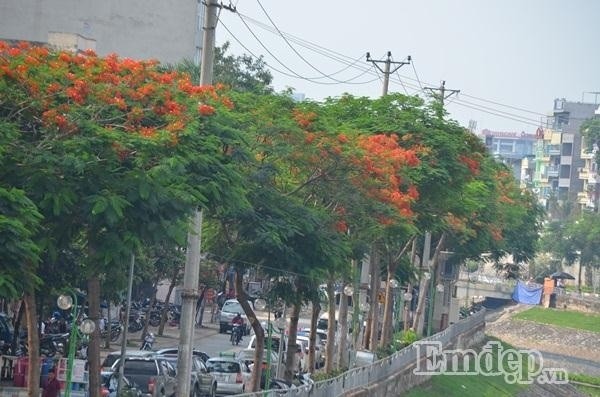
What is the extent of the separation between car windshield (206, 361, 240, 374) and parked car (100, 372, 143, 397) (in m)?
4.91

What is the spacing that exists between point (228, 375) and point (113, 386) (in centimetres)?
585

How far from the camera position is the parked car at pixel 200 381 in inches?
1374

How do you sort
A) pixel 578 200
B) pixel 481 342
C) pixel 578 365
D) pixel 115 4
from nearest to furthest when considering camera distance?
pixel 115 4 < pixel 481 342 < pixel 578 365 < pixel 578 200

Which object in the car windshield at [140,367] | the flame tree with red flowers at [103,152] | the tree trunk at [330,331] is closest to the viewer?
the flame tree with red flowers at [103,152]

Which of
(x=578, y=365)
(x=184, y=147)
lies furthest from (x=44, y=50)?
(x=578, y=365)

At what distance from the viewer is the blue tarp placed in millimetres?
122062

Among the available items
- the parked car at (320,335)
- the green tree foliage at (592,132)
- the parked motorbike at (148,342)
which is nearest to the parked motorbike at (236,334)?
the parked car at (320,335)

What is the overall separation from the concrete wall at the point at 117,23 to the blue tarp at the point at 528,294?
6418 centimetres

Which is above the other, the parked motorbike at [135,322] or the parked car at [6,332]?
the parked car at [6,332]

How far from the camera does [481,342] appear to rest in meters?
81.6

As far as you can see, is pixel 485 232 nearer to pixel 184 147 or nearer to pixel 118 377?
pixel 118 377

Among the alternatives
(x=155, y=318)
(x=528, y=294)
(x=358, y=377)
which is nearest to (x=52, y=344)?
(x=358, y=377)

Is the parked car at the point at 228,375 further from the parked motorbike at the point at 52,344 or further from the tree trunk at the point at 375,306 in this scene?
the tree trunk at the point at 375,306

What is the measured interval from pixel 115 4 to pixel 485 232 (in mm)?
19793
